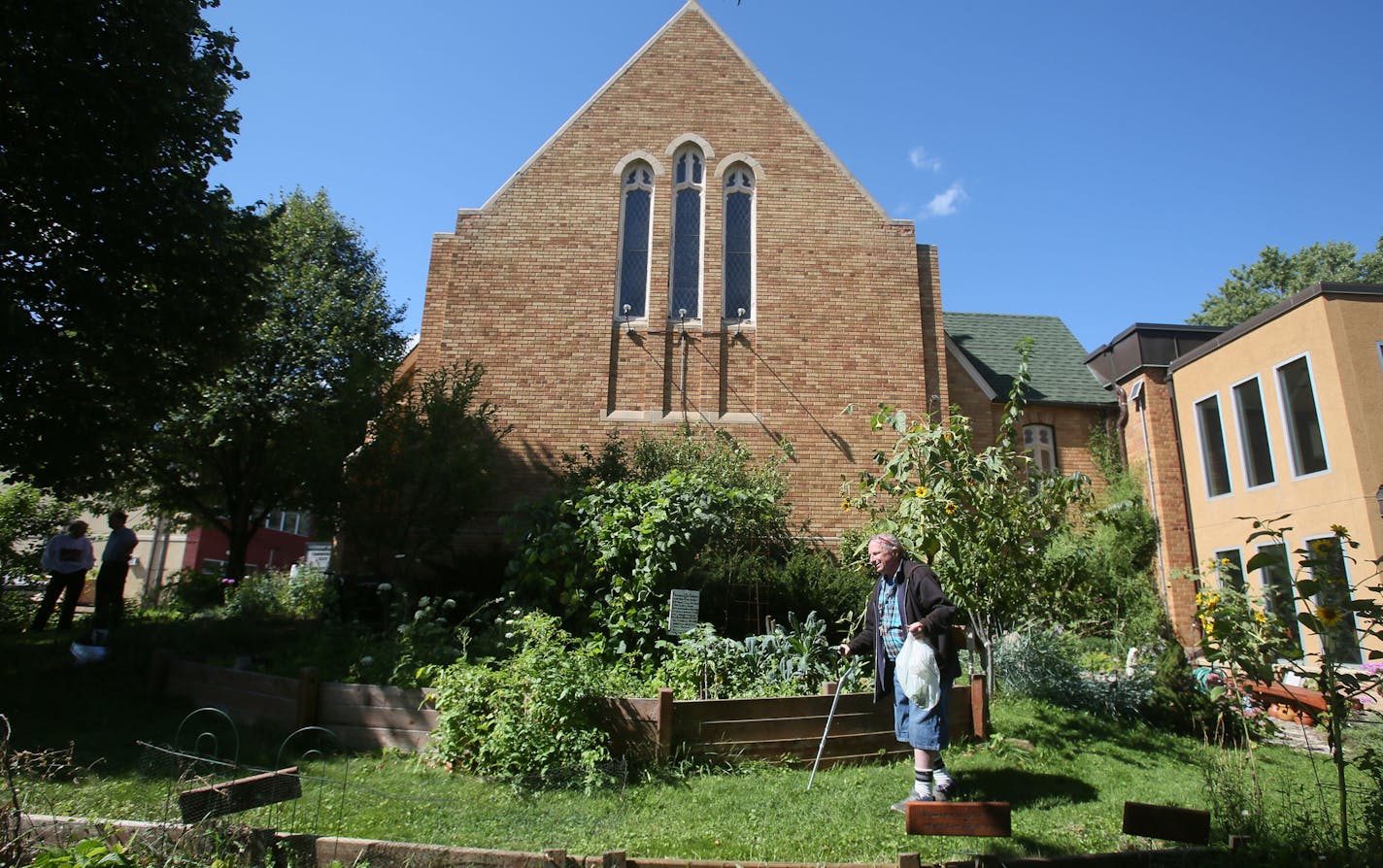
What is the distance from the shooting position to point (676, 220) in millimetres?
15578

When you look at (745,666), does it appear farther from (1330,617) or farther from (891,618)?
(1330,617)

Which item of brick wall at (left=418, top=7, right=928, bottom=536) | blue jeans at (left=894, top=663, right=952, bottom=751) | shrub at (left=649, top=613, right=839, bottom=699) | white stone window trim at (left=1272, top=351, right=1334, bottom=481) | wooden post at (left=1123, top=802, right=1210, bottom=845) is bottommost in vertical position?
wooden post at (left=1123, top=802, right=1210, bottom=845)

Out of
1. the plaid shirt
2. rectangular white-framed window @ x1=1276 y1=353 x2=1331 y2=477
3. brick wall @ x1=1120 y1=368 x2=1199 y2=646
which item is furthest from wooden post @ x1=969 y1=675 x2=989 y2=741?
brick wall @ x1=1120 y1=368 x2=1199 y2=646

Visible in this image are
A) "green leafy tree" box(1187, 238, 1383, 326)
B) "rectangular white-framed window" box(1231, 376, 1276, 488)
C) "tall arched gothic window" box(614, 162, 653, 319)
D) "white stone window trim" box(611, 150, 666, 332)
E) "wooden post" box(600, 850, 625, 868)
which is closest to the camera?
"wooden post" box(600, 850, 625, 868)

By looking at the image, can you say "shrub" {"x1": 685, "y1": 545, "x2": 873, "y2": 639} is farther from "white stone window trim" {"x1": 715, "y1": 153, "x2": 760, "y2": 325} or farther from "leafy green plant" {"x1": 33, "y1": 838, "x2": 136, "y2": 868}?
"leafy green plant" {"x1": 33, "y1": 838, "x2": 136, "y2": 868}

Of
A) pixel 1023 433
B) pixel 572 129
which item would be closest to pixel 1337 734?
pixel 1023 433

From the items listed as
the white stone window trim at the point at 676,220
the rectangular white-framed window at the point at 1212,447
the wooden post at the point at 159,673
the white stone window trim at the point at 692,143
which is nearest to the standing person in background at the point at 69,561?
the wooden post at the point at 159,673

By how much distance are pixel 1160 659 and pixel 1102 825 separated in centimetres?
388

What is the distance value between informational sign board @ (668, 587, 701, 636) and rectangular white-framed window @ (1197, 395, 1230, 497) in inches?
455

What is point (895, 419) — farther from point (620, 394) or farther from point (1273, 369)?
point (1273, 369)

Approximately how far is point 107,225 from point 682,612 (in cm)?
759

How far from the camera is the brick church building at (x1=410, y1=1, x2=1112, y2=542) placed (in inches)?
562

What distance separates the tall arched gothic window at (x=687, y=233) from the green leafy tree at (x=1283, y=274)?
33232 millimetres

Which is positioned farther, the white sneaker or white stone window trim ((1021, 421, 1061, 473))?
white stone window trim ((1021, 421, 1061, 473))
